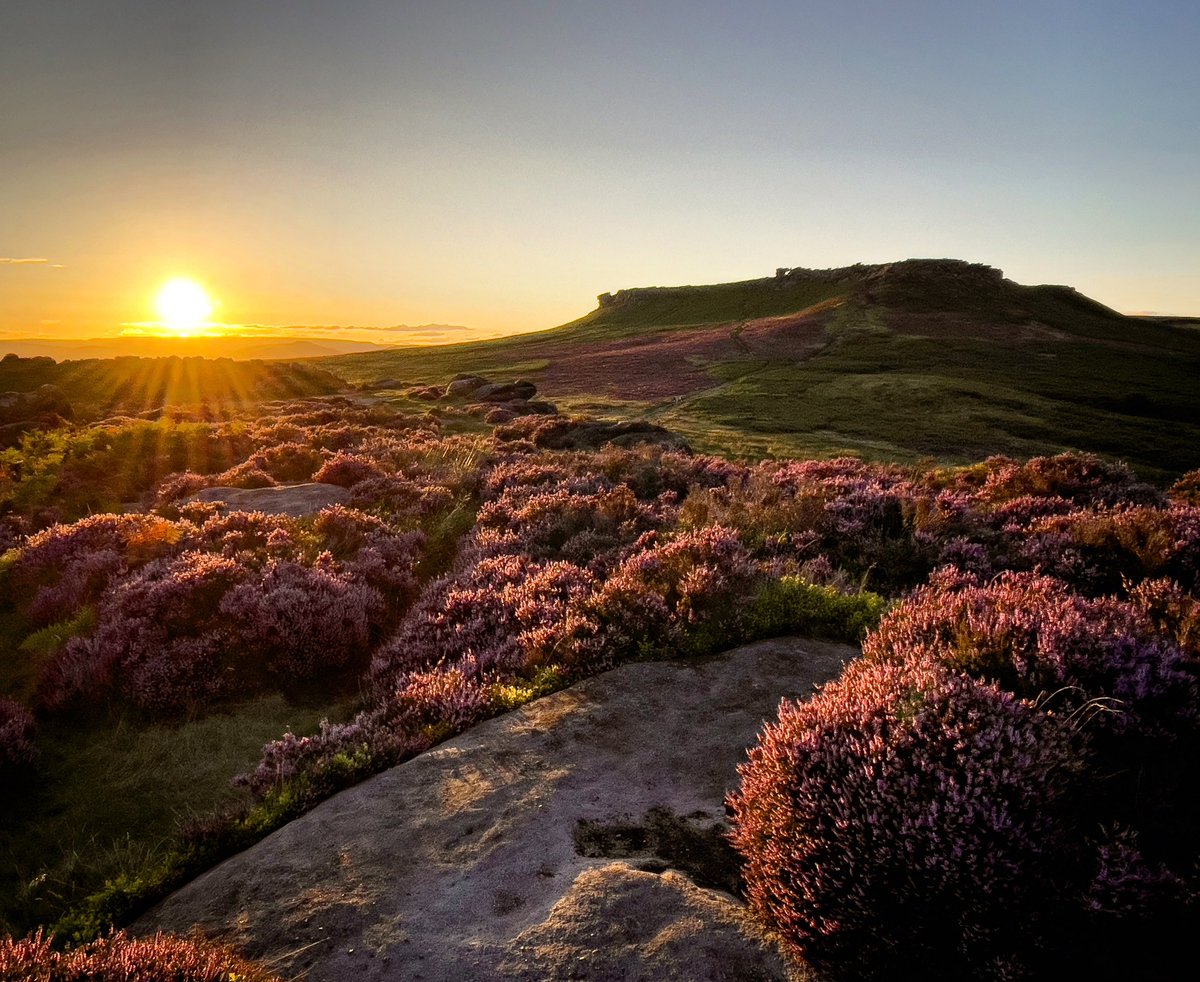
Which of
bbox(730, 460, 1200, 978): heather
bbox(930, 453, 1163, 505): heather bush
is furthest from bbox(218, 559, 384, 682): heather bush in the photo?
bbox(930, 453, 1163, 505): heather bush

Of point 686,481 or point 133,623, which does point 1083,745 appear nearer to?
point 133,623

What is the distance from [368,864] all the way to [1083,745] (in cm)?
418

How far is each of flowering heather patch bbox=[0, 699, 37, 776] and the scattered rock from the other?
6.56 metres

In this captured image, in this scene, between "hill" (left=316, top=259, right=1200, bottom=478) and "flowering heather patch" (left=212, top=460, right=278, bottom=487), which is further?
"hill" (left=316, top=259, right=1200, bottom=478)

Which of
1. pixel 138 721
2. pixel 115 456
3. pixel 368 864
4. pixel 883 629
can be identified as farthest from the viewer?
pixel 115 456

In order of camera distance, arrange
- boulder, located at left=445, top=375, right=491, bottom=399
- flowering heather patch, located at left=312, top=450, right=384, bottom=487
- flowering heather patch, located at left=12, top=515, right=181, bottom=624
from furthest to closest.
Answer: boulder, located at left=445, top=375, right=491, bottom=399
flowering heather patch, located at left=312, top=450, right=384, bottom=487
flowering heather patch, located at left=12, top=515, right=181, bottom=624

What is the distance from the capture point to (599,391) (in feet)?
199

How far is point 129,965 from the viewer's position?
324cm

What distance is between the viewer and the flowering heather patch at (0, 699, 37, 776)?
20.4ft

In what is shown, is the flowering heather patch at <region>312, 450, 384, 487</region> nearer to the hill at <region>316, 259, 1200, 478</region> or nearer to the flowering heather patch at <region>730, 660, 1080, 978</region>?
the flowering heather patch at <region>730, 660, 1080, 978</region>

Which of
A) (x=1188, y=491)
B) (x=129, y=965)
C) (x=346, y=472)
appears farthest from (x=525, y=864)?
(x=346, y=472)

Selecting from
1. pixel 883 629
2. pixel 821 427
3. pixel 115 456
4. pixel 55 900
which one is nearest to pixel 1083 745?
pixel 883 629

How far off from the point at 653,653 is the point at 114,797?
5.01 m

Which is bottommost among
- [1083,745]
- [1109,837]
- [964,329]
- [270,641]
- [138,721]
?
[138,721]
